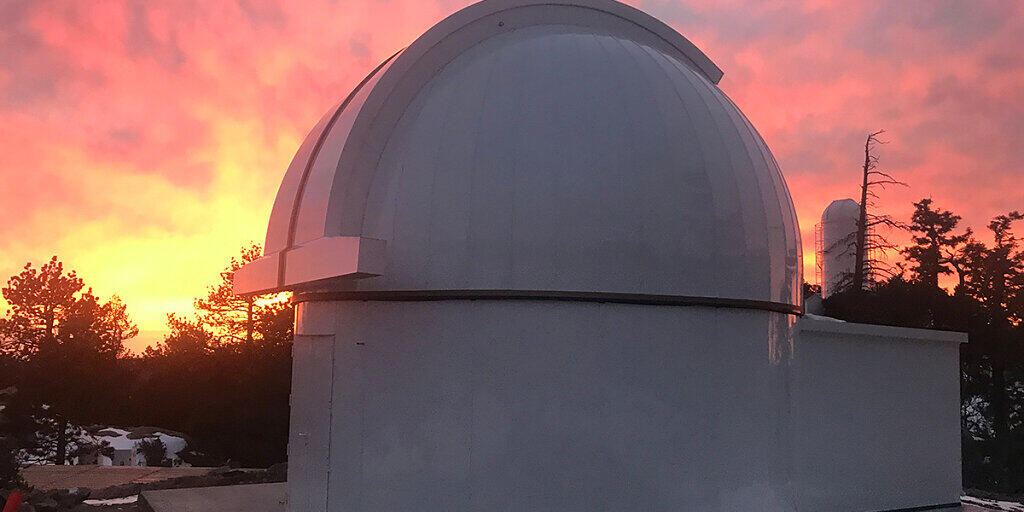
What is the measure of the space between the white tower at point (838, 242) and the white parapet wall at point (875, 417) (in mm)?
21728

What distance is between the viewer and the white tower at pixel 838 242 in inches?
1313

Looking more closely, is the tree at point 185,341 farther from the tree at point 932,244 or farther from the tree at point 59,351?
the tree at point 932,244

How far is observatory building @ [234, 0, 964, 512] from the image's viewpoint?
819 centimetres

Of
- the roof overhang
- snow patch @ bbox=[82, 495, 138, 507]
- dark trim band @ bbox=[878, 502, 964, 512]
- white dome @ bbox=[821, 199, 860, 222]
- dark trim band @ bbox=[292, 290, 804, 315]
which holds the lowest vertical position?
snow patch @ bbox=[82, 495, 138, 507]

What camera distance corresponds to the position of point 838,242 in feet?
110

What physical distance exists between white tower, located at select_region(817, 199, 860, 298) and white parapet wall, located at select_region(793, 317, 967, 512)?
2173cm

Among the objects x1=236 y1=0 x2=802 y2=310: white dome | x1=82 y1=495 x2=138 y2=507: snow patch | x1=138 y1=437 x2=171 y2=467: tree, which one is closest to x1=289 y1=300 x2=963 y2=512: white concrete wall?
x1=236 y1=0 x2=802 y2=310: white dome

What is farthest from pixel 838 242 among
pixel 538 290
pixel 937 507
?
pixel 538 290

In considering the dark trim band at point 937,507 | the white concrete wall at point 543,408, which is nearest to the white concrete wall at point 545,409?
the white concrete wall at point 543,408

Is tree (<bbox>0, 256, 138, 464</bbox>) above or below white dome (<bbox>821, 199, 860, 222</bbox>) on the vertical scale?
below

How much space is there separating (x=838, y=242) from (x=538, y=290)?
94.4ft

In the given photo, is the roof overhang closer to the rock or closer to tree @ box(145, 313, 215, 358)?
the rock

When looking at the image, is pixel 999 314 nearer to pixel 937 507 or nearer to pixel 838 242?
pixel 838 242

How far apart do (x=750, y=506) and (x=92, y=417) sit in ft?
84.2
